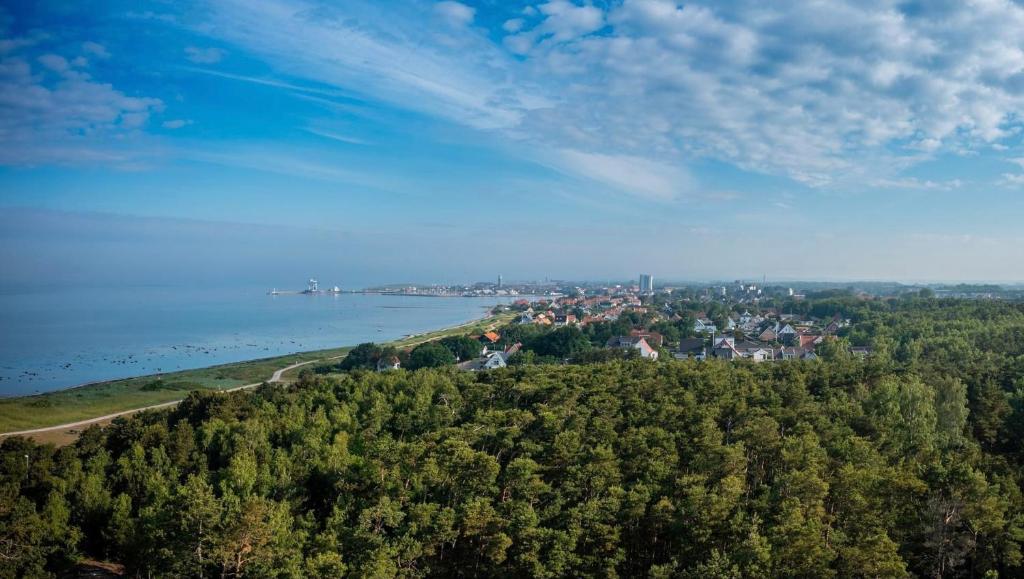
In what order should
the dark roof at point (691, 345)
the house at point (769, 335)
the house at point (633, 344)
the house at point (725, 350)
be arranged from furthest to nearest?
the house at point (769, 335)
the dark roof at point (691, 345)
the house at point (633, 344)
the house at point (725, 350)

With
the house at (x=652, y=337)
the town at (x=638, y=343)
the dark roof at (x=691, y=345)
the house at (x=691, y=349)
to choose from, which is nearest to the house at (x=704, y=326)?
the town at (x=638, y=343)

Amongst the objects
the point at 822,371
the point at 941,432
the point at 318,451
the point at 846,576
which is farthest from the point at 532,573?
the point at 822,371

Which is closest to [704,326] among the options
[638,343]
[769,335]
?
[769,335]

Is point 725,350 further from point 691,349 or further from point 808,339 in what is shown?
point 808,339

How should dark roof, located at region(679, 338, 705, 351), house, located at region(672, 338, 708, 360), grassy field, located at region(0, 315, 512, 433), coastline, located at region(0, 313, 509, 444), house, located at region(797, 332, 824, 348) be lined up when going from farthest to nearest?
house, located at region(797, 332, 824, 348) < dark roof, located at region(679, 338, 705, 351) < house, located at region(672, 338, 708, 360) < grassy field, located at region(0, 315, 512, 433) < coastline, located at region(0, 313, 509, 444)

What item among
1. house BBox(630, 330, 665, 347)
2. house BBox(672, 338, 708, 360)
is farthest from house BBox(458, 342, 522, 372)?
house BBox(672, 338, 708, 360)

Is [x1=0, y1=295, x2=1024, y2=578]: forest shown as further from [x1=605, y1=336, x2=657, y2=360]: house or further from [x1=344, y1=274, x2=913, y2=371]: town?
[x1=605, y1=336, x2=657, y2=360]: house

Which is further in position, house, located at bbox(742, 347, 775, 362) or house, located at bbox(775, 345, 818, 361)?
house, located at bbox(775, 345, 818, 361)

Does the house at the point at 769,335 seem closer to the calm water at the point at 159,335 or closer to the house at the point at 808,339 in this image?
the house at the point at 808,339
